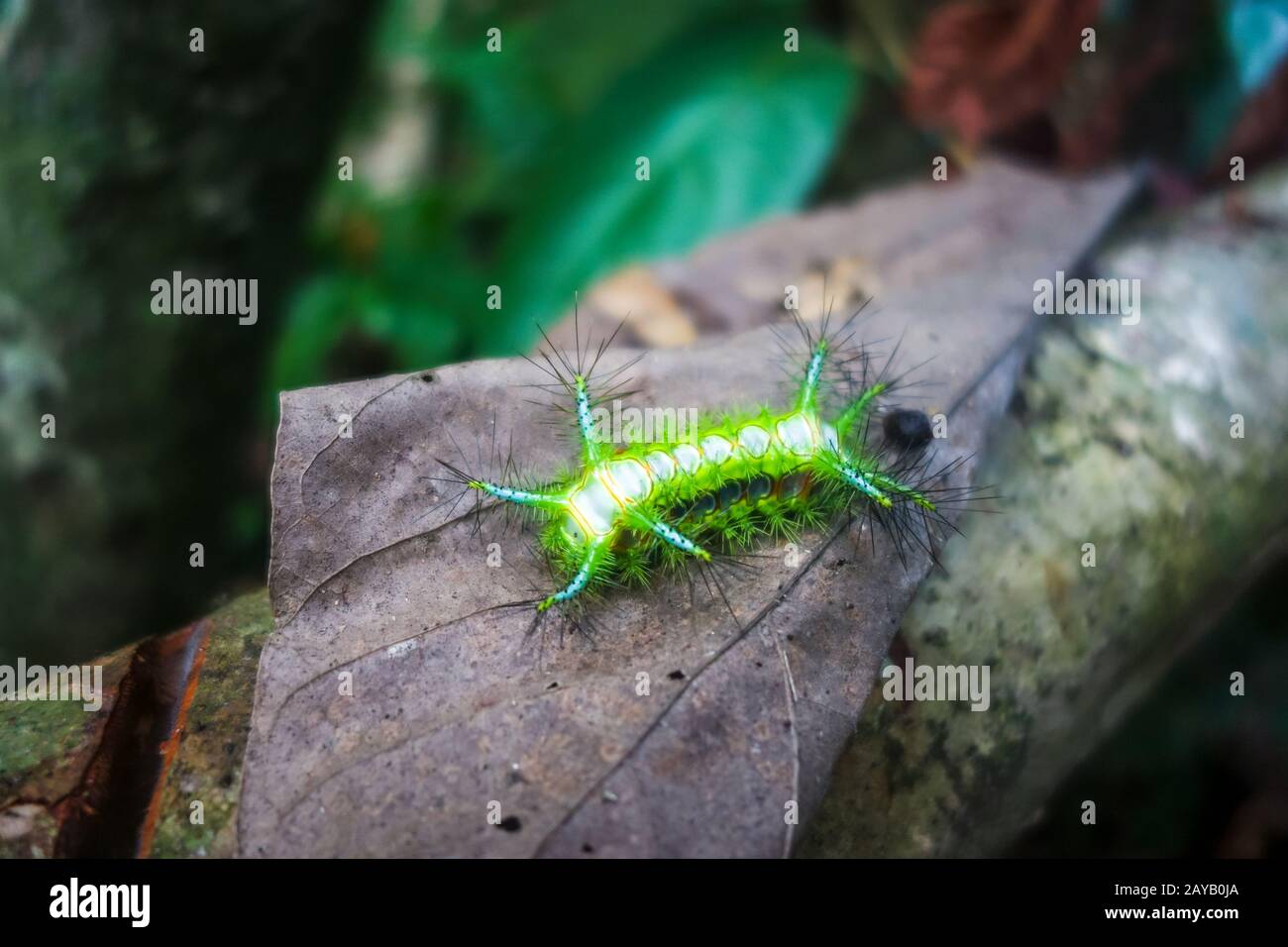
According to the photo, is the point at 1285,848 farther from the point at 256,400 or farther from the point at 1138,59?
the point at 256,400

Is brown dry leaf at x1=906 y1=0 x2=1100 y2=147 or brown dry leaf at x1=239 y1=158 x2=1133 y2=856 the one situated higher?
brown dry leaf at x1=906 y1=0 x2=1100 y2=147

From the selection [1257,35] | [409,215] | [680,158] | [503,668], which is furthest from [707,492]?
[409,215]

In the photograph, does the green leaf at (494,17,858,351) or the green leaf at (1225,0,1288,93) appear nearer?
the green leaf at (1225,0,1288,93)

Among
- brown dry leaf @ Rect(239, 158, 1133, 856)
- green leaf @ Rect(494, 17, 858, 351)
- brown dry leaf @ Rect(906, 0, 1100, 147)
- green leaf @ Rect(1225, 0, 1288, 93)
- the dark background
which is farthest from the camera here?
green leaf @ Rect(494, 17, 858, 351)

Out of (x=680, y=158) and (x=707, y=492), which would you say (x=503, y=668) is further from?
(x=680, y=158)

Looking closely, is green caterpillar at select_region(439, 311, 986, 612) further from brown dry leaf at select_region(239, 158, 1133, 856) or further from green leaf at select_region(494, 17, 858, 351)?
green leaf at select_region(494, 17, 858, 351)

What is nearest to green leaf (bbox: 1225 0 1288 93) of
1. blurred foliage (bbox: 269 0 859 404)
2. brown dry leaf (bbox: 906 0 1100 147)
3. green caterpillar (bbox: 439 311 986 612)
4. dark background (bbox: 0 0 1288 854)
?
dark background (bbox: 0 0 1288 854)

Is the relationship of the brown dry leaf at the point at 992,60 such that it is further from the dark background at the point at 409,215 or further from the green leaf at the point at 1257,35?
the green leaf at the point at 1257,35
